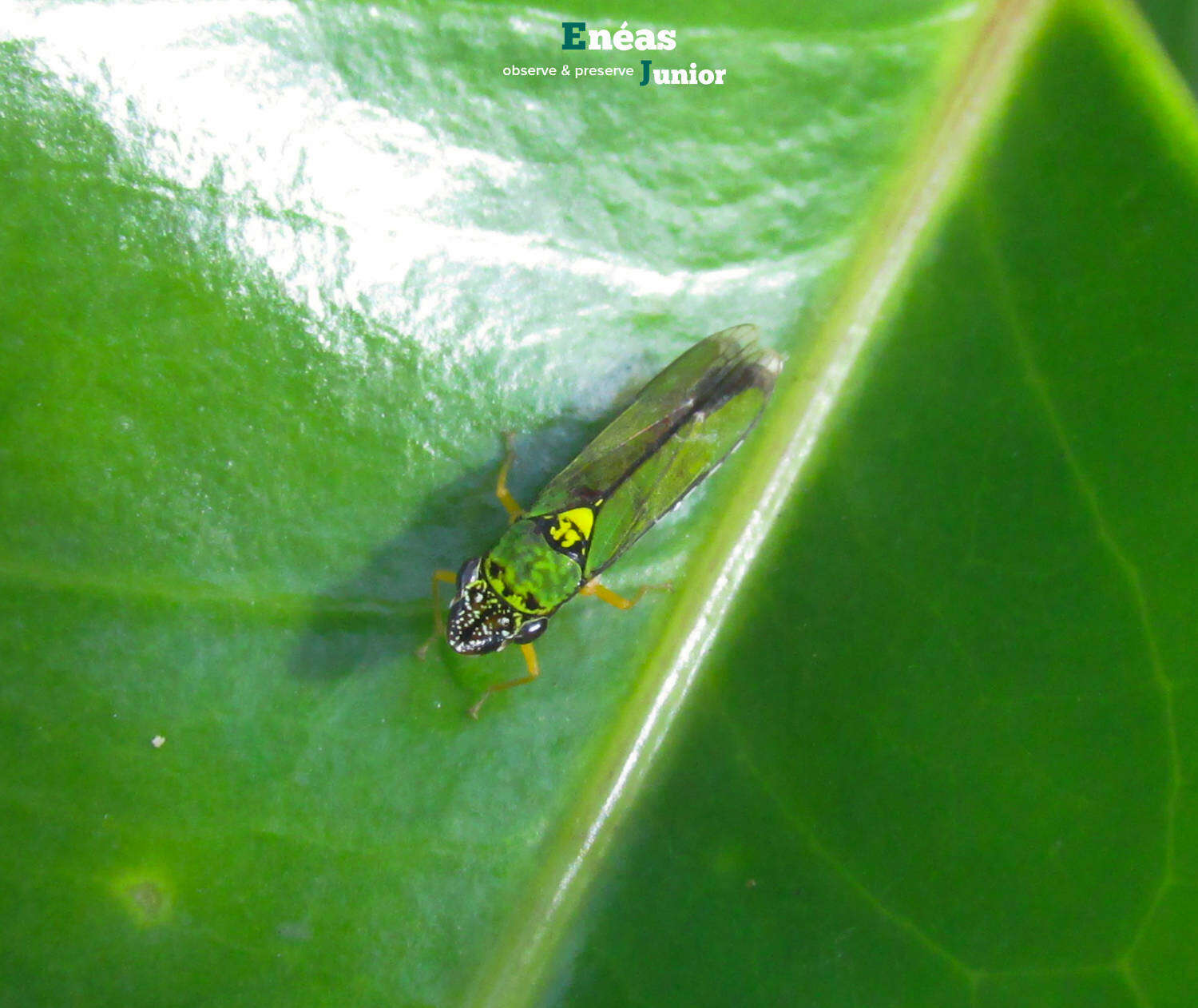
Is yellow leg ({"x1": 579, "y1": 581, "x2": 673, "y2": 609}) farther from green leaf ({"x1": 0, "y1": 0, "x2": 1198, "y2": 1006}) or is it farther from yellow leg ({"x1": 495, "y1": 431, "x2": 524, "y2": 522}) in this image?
yellow leg ({"x1": 495, "y1": 431, "x2": 524, "y2": 522})

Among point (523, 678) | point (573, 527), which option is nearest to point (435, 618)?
point (523, 678)

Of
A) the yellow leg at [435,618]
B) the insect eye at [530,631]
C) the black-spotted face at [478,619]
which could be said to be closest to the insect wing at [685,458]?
the insect eye at [530,631]

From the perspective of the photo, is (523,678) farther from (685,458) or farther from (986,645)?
(986,645)

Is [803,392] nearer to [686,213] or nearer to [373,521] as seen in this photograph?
[686,213]

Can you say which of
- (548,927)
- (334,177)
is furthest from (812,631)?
(334,177)

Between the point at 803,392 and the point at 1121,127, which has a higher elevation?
the point at 1121,127
